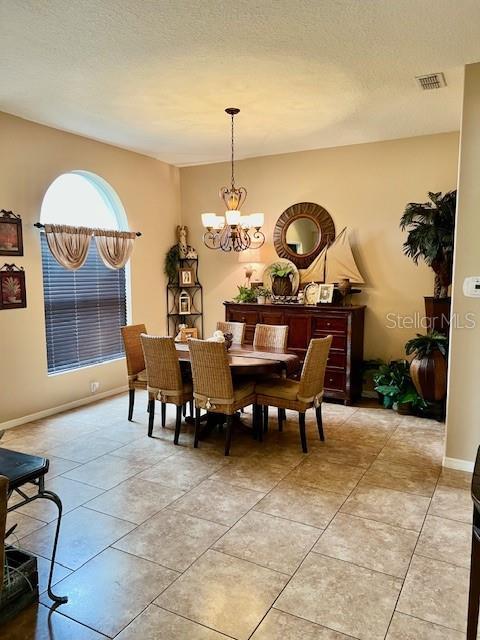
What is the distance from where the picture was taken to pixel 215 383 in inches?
148

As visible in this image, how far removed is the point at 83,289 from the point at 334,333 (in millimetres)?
2965

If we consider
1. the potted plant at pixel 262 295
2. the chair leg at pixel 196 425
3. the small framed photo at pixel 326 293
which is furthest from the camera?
the potted plant at pixel 262 295

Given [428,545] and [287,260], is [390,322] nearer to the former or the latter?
[287,260]

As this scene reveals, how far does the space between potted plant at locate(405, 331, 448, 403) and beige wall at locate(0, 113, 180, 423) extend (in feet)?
11.3

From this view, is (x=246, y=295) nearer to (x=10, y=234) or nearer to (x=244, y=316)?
(x=244, y=316)

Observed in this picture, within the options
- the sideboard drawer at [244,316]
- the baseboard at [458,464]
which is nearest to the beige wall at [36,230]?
the sideboard drawer at [244,316]

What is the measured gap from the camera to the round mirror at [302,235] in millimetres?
5738

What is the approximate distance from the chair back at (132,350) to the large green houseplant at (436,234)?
3021mm

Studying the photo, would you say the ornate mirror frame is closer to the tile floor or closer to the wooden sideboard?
the wooden sideboard

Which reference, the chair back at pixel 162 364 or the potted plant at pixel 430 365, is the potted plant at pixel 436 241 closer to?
the potted plant at pixel 430 365

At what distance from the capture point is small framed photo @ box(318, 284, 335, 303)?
5270mm

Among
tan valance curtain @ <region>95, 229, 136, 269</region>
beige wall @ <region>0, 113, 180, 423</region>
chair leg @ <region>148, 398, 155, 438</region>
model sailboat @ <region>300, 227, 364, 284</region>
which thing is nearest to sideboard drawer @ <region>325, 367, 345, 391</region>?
model sailboat @ <region>300, 227, 364, 284</region>

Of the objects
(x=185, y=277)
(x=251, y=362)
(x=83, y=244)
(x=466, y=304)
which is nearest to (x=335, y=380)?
(x=251, y=362)

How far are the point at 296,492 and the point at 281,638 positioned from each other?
1280 mm
